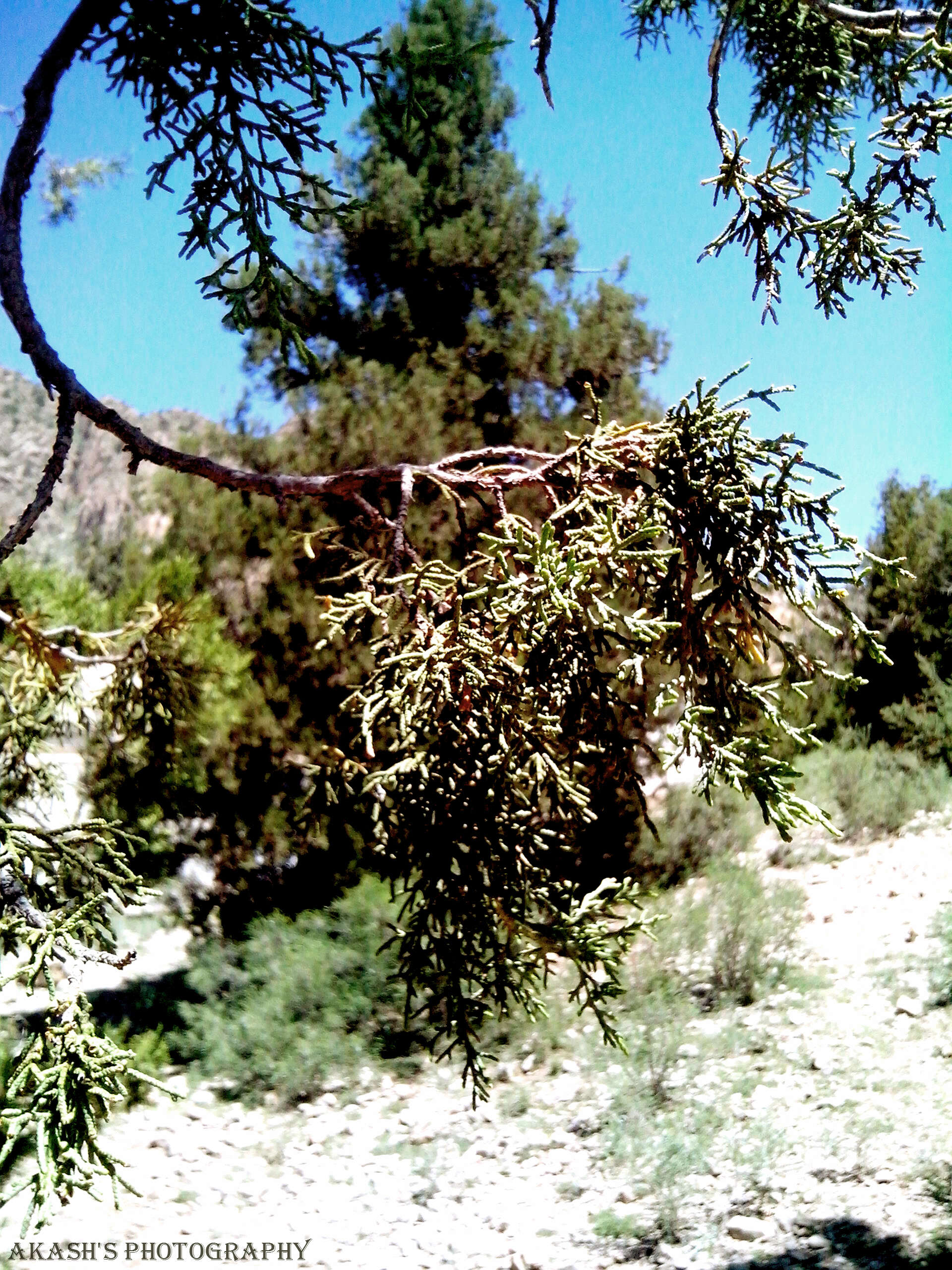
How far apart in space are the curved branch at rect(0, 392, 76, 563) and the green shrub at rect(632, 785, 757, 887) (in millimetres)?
7139

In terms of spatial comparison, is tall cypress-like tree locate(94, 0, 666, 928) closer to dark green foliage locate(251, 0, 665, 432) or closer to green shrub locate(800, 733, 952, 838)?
dark green foliage locate(251, 0, 665, 432)

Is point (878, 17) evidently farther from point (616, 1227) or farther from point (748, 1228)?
point (616, 1227)

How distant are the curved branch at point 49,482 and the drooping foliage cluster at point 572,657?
100 centimetres

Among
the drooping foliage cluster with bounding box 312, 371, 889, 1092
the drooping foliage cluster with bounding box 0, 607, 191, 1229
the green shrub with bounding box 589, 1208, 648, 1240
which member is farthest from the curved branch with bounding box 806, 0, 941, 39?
the green shrub with bounding box 589, 1208, 648, 1240

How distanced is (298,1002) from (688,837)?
386cm

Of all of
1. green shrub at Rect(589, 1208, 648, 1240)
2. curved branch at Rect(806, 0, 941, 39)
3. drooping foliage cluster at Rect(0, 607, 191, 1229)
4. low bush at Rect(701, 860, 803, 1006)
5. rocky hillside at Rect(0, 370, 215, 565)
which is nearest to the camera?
drooping foliage cluster at Rect(0, 607, 191, 1229)

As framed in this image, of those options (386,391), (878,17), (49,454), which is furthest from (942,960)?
(49,454)

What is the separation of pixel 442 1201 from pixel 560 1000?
2529 mm

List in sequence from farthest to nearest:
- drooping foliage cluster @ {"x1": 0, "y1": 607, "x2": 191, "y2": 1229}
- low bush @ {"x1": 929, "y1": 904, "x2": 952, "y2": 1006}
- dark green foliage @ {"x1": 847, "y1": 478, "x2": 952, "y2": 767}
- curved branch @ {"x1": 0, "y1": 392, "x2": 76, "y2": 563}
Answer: dark green foliage @ {"x1": 847, "y1": 478, "x2": 952, "y2": 767}
low bush @ {"x1": 929, "y1": 904, "x2": 952, "y2": 1006}
curved branch @ {"x1": 0, "y1": 392, "x2": 76, "y2": 563}
drooping foliage cluster @ {"x1": 0, "y1": 607, "x2": 191, "y2": 1229}

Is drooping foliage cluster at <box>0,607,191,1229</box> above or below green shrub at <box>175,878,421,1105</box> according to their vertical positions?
above

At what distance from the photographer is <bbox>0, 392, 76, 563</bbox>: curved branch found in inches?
139

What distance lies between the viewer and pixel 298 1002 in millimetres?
7988

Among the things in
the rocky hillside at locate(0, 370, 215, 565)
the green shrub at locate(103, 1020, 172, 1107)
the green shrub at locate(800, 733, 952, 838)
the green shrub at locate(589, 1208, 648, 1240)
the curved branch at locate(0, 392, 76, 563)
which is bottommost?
the green shrub at locate(103, 1020, 172, 1107)

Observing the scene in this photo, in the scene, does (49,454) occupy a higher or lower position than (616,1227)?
higher
